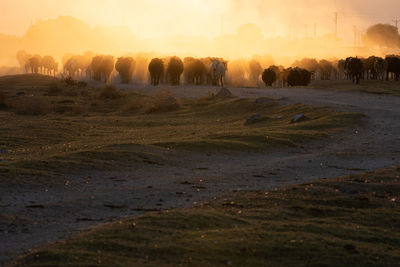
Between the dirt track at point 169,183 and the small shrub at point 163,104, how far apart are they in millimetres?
14666

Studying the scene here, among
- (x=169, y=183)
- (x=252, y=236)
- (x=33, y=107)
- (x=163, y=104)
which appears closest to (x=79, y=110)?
(x=33, y=107)

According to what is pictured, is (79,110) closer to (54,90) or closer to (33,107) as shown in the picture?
(33,107)

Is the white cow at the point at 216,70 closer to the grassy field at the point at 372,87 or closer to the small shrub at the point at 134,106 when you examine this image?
the grassy field at the point at 372,87

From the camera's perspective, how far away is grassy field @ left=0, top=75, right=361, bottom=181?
14219 millimetres

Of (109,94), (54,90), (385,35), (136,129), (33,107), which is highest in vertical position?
(385,35)

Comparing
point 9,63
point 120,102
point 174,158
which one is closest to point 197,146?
point 174,158

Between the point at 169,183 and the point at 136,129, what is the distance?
501 inches

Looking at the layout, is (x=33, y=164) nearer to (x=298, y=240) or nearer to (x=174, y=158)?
(x=174, y=158)

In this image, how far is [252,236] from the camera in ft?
25.9

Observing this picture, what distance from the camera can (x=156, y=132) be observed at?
22.1 meters

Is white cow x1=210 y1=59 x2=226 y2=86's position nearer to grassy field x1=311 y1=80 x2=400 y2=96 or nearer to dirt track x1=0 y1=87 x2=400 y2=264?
grassy field x1=311 y1=80 x2=400 y2=96

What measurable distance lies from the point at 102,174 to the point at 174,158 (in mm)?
2762

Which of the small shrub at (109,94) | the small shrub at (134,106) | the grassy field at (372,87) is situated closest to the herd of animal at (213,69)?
the grassy field at (372,87)

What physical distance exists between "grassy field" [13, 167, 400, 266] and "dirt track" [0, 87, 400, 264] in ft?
2.28
